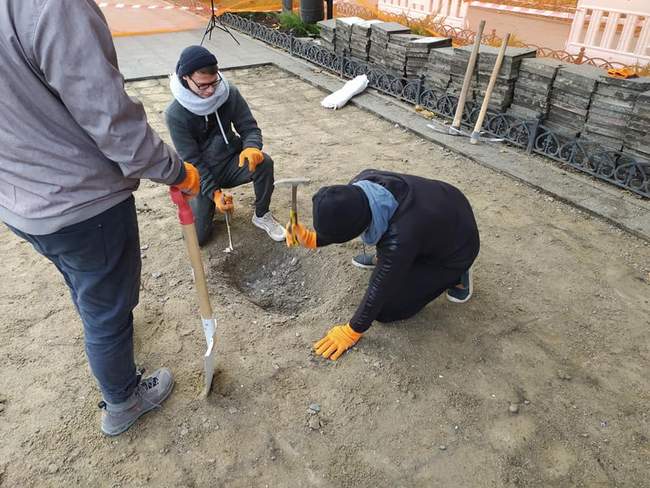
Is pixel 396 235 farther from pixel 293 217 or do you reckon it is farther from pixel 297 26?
pixel 297 26

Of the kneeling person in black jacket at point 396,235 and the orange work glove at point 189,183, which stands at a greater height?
the orange work glove at point 189,183

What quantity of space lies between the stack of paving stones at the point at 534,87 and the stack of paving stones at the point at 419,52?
47.1 inches

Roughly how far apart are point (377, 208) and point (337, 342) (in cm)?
79

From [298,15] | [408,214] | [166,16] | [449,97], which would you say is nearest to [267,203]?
[408,214]

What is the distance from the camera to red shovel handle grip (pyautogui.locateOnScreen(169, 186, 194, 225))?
5.98 ft

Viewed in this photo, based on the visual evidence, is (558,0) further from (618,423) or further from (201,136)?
(618,423)

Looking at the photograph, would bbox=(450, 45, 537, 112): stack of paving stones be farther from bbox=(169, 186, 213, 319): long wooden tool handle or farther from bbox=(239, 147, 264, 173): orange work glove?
bbox=(169, 186, 213, 319): long wooden tool handle

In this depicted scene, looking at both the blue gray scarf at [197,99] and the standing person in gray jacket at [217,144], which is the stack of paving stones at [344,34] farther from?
the blue gray scarf at [197,99]

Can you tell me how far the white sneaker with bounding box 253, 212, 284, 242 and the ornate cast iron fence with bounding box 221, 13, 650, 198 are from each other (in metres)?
2.56

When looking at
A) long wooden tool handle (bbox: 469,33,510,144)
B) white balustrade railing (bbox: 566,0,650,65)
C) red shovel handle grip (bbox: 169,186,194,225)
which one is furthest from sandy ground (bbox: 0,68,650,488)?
white balustrade railing (bbox: 566,0,650,65)

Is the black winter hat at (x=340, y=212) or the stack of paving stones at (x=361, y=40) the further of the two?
the stack of paving stones at (x=361, y=40)

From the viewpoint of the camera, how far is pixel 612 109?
13.0 ft

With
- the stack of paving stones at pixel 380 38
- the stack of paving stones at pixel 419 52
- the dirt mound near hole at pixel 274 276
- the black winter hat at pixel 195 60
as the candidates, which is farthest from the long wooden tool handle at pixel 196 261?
the stack of paving stones at pixel 380 38

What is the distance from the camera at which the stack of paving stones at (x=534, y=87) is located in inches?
171
